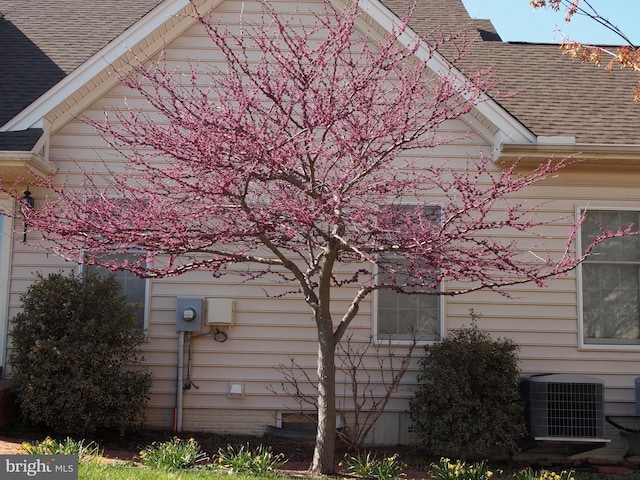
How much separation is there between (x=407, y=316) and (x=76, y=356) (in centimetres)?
394

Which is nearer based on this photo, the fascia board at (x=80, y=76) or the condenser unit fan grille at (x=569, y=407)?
the condenser unit fan grille at (x=569, y=407)

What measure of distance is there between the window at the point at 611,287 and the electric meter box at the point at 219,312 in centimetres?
438

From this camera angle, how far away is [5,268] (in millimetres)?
9188

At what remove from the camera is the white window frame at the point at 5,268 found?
29.7 ft

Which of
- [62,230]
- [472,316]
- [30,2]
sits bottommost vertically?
[472,316]

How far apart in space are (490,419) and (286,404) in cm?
246

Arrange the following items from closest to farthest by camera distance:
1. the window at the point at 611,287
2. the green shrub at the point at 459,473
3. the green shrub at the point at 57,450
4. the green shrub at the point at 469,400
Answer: the green shrub at the point at 57,450 → the green shrub at the point at 459,473 → the green shrub at the point at 469,400 → the window at the point at 611,287

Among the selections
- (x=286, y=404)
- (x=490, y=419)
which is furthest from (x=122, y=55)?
(x=490, y=419)

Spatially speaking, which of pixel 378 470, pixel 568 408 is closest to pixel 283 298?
pixel 378 470

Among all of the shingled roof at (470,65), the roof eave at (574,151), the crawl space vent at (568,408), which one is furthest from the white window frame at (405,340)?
the shingled roof at (470,65)

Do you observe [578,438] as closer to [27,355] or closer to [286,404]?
[286,404]

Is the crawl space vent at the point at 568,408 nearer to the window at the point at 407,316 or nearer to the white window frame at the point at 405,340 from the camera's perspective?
the white window frame at the point at 405,340

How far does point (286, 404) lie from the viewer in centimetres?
911

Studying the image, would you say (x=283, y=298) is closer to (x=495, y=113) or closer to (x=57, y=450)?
(x=57, y=450)
